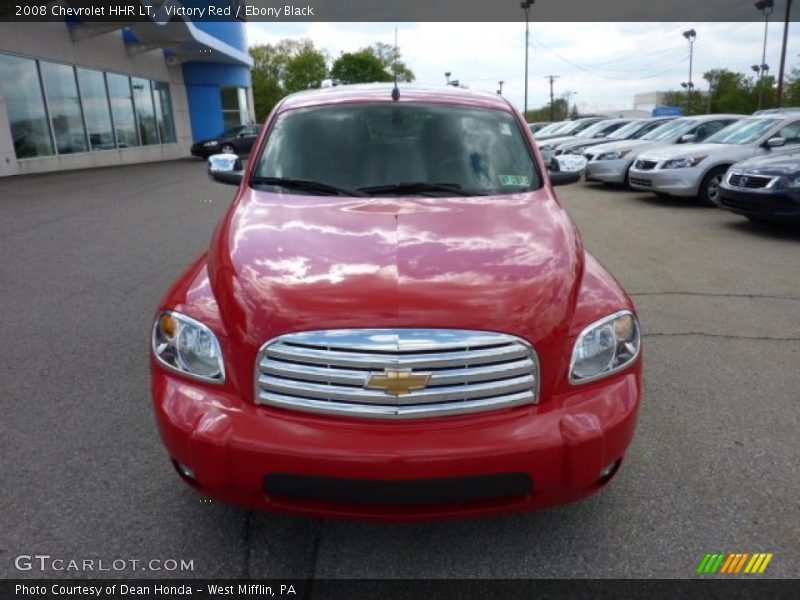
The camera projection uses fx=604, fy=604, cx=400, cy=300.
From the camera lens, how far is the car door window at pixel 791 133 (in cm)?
1029

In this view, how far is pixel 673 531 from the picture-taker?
2410 mm

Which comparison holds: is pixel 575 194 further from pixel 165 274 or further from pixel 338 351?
pixel 338 351

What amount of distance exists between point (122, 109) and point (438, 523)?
1002 inches

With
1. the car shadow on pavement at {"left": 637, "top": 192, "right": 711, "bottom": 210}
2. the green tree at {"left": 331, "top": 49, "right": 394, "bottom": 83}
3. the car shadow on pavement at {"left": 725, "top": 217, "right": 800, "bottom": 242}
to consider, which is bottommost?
the car shadow on pavement at {"left": 637, "top": 192, "right": 711, "bottom": 210}

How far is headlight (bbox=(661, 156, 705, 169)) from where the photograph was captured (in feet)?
34.3

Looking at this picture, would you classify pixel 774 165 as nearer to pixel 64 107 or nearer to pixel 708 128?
pixel 708 128

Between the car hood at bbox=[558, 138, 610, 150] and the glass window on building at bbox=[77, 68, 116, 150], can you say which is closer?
the car hood at bbox=[558, 138, 610, 150]

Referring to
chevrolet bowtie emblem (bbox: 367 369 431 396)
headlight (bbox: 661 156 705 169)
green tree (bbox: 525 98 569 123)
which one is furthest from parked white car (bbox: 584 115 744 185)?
green tree (bbox: 525 98 569 123)

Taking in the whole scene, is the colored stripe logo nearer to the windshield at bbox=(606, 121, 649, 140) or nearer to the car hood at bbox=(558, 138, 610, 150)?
the car hood at bbox=(558, 138, 610, 150)

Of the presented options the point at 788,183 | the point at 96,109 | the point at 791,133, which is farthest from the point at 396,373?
the point at 96,109

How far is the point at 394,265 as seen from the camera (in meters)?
2.32

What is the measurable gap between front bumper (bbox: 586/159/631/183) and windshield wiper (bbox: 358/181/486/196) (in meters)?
10.8

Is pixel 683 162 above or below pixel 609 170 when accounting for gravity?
above

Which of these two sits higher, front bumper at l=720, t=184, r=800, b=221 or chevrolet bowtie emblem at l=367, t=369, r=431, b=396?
chevrolet bowtie emblem at l=367, t=369, r=431, b=396
